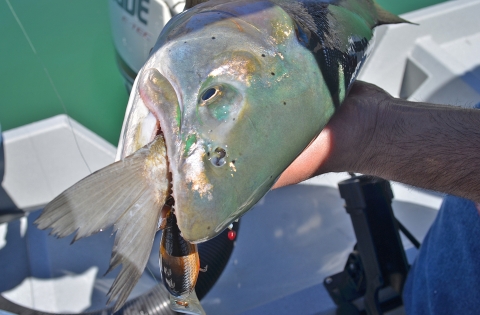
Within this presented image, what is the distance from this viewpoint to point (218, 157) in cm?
84

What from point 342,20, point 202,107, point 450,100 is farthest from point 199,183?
point 450,100

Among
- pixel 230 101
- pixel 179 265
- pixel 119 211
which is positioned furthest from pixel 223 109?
pixel 179 265

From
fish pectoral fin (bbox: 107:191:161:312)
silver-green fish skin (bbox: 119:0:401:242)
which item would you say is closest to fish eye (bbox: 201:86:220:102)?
silver-green fish skin (bbox: 119:0:401:242)

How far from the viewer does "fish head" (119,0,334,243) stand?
0.83 meters

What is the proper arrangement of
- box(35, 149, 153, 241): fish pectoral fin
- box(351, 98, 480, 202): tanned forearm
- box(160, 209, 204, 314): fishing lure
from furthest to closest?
box(351, 98, 480, 202): tanned forearm
box(160, 209, 204, 314): fishing lure
box(35, 149, 153, 241): fish pectoral fin

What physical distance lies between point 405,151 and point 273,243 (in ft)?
4.58

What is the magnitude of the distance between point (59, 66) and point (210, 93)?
2.88m

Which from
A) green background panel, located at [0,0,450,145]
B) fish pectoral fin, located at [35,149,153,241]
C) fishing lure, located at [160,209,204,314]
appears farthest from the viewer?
green background panel, located at [0,0,450,145]

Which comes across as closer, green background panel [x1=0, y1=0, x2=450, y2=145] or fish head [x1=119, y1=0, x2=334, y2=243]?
fish head [x1=119, y1=0, x2=334, y2=243]

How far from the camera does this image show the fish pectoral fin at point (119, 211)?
807 mm

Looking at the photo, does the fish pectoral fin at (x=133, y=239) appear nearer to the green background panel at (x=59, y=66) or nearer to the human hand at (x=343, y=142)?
the human hand at (x=343, y=142)

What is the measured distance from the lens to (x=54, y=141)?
262 centimetres

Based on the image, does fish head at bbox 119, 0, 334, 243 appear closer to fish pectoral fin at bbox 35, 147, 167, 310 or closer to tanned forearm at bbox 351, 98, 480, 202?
fish pectoral fin at bbox 35, 147, 167, 310

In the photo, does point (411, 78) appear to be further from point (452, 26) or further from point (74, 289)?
point (74, 289)
